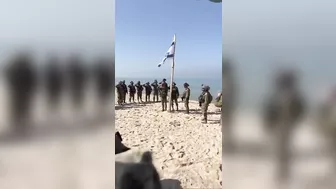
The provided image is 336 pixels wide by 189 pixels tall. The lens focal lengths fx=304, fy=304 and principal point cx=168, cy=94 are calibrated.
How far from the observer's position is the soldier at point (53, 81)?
80 cm

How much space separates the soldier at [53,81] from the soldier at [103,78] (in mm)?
98

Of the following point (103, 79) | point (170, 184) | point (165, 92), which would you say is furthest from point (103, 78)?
point (165, 92)

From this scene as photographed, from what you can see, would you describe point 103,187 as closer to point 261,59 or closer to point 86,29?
point 86,29

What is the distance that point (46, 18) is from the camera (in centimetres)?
80

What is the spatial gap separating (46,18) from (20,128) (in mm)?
297

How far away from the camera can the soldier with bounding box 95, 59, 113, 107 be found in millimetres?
806

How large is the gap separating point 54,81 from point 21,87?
0.08 m

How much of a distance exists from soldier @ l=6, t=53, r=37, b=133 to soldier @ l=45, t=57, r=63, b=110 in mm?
Result: 34

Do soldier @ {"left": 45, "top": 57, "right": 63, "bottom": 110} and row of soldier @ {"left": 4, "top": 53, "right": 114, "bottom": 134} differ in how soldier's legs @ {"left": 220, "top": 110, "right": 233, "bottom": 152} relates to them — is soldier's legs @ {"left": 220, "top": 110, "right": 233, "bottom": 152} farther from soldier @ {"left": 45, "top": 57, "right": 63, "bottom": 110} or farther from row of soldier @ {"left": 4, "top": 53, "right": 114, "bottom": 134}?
soldier @ {"left": 45, "top": 57, "right": 63, "bottom": 110}

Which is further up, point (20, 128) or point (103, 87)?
point (103, 87)

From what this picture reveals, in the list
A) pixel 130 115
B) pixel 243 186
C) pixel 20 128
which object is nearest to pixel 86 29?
pixel 20 128

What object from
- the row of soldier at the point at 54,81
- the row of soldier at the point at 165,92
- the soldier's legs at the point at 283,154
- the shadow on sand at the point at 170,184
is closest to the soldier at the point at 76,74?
the row of soldier at the point at 54,81

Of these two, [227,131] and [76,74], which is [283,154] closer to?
[227,131]

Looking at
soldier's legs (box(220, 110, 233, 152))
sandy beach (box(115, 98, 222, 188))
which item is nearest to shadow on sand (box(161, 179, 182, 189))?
sandy beach (box(115, 98, 222, 188))
